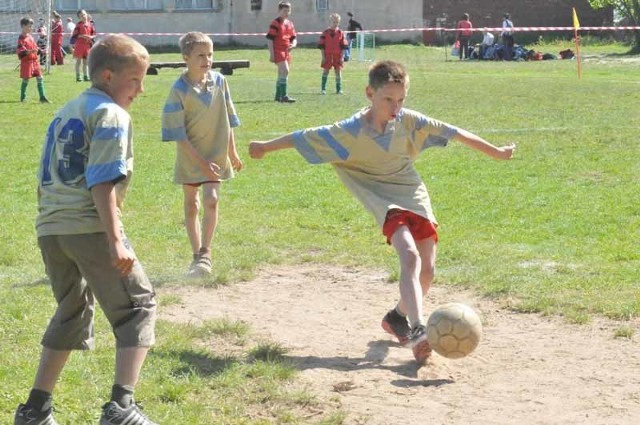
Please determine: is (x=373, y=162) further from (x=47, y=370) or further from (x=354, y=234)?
(x=354, y=234)

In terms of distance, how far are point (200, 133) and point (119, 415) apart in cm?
→ 363

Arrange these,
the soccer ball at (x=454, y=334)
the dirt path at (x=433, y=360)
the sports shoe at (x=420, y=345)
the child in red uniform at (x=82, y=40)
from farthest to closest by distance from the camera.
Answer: the child in red uniform at (x=82, y=40)
the sports shoe at (x=420, y=345)
the soccer ball at (x=454, y=334)
the dirt path at (x=433, y=360)

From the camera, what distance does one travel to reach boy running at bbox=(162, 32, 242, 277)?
25.9ft

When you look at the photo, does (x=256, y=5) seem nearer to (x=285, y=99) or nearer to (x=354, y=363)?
(x=285, y=99)

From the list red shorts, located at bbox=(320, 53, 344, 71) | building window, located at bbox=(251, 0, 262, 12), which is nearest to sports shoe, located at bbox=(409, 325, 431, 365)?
red shorts, located at bbox=(320, 53, 344, 71)

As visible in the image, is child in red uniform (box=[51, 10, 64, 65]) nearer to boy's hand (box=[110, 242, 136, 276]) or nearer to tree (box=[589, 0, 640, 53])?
tree (box=[589, 0, 640, 53])

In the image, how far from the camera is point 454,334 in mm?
5754

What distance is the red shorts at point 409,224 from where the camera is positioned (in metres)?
6.34

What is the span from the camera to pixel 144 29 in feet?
158

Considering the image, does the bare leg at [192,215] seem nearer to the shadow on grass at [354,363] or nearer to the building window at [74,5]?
the shadow on grass at [354,363]

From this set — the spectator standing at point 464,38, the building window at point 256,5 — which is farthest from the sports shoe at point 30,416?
the building window at point 256,5

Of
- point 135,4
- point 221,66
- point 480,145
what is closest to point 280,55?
point 221,66

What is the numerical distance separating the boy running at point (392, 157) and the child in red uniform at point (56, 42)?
31465 millimetres

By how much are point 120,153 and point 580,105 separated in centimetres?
1718
